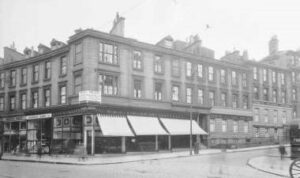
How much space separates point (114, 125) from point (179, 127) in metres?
8.52

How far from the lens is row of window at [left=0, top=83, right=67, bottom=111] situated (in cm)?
3656

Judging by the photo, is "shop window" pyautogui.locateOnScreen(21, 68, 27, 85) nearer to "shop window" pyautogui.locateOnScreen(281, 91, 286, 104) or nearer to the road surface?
the road surface

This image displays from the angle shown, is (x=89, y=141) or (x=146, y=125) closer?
(x=89, y=141)

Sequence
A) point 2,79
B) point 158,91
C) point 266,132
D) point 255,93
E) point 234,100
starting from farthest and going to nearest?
point 266,132 → point 255,93 → point 234,100 → point 2,79 → point 158,91

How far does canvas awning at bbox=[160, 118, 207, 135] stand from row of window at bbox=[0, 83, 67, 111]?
10.3 m

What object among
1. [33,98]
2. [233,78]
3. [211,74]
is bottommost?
[33,98]

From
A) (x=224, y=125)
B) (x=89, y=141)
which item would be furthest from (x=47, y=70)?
(x=224, y=125)

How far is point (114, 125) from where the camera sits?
32.9 meters

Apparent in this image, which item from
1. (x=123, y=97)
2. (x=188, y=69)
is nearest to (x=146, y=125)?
(x=123, y=97)

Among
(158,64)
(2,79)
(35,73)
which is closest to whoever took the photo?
(158,64)

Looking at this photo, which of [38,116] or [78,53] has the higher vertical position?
[78,53]

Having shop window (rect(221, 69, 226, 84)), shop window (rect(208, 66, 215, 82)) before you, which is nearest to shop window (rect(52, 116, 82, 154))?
shop window (rect(208, 66, 215, 82))

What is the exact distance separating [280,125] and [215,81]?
15311 mm

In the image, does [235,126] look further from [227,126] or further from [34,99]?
[34,99]
